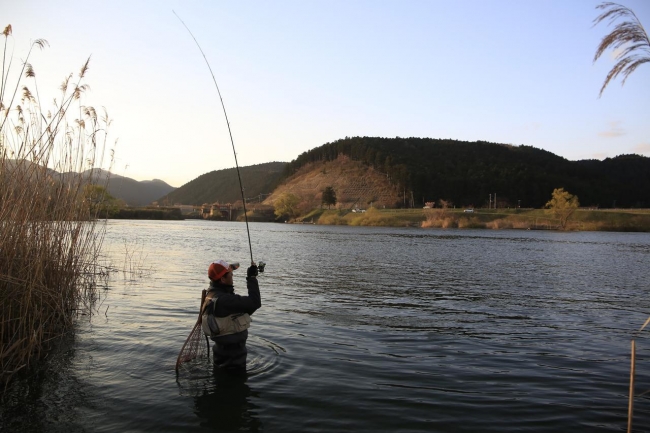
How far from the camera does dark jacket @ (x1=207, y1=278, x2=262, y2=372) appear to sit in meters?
8.16

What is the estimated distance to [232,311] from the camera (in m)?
8.21

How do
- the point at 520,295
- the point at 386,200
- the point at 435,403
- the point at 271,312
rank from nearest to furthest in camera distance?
the point at 435,403 < the point at 271,312 < the point at 520,295 < the point at 386,200

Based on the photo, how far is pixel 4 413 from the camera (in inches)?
273

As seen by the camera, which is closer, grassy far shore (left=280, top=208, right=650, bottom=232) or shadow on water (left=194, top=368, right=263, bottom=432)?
shadow on water (left=194, top=368, right=263, bottom=432)

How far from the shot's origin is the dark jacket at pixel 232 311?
816cm

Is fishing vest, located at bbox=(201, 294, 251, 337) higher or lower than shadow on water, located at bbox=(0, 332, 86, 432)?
higher

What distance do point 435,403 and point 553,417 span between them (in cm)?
183

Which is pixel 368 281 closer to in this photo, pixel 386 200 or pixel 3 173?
pixel 3 173

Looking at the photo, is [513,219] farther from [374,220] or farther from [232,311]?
[232,311]

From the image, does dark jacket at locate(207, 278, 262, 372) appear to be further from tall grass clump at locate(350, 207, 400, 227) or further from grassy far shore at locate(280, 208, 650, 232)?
tall grass clump at locate(350, 207, 400, 227)

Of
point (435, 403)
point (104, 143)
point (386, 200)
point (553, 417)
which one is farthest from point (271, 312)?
point (386, 200)

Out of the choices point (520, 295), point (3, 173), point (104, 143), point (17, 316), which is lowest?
point (520, 295)

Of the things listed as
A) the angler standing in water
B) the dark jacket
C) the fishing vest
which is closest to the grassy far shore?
the dark jacket

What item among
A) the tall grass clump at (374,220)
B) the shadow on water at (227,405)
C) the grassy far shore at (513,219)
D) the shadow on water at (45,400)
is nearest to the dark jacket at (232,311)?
the shadow on water at (227,405)
